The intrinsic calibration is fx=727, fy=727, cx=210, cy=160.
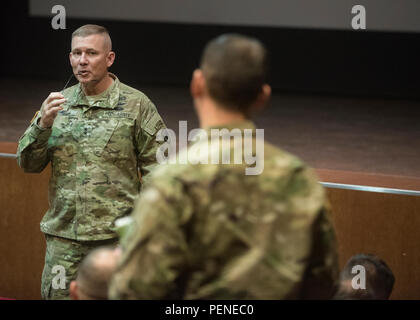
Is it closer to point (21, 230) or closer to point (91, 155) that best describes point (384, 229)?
point (91, 155)

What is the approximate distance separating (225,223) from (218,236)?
1.0 inches

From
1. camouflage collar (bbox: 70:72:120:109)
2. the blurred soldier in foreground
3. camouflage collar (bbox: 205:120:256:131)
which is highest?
camouflage collar (bbox: 70:72:120:109)

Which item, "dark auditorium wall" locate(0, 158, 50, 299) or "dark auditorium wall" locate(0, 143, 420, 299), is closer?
"dark auditorium wall" locate(0, 143, 420, 299)

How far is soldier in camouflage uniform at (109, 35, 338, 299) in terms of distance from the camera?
123cm

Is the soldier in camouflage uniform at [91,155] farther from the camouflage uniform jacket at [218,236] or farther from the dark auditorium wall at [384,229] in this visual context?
the camouflage uniform jacket at [218,236]

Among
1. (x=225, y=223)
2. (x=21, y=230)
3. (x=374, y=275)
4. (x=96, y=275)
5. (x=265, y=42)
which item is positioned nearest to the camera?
(x=225, y=223)

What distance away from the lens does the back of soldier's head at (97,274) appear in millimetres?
1590

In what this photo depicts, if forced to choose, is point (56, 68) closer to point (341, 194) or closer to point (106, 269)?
point (341, 194)

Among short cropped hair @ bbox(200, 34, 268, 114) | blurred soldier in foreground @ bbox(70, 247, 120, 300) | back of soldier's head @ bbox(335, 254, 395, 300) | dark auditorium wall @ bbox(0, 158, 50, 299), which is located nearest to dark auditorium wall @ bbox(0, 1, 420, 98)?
dark auditorium wall @ bbox(0, 158, 50, 299)

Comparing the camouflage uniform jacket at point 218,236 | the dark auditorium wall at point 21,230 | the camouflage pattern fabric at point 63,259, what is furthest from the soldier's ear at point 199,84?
the dark auditorium wall at point 21,230

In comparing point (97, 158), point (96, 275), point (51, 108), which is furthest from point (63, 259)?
point (96, 275)

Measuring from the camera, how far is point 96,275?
1.60 metres

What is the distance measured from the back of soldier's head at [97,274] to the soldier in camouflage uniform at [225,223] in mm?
313

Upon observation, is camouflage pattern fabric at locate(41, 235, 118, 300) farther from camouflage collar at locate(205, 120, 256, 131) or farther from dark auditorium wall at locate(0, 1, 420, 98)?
dark auditorium wall at locate(0, 1, 420, 98)
